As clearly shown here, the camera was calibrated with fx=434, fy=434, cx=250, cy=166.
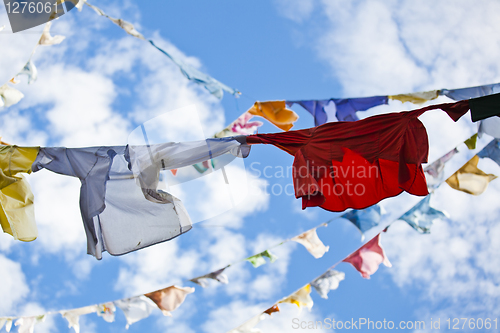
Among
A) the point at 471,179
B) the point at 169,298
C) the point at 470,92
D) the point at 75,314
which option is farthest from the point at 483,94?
the point at 75,314

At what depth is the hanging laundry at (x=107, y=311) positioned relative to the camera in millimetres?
6448

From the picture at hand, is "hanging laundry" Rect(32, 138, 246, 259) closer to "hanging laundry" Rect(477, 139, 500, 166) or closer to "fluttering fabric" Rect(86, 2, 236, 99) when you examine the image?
"fluttering fabric" Rect(86, 2, 236, 99)

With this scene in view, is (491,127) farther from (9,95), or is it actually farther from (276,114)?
(9,95)

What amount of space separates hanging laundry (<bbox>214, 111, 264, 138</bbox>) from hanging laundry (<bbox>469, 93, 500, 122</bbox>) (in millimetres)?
3706

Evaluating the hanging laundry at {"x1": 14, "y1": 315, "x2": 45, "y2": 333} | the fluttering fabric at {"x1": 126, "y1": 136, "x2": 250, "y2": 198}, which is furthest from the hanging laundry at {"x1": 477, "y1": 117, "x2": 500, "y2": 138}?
the hanging laundry at {"x1": 14, "y1": 315, "x2": 45, "y2": 333}

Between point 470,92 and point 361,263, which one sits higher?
point 470,92

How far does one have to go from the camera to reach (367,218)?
266 inches

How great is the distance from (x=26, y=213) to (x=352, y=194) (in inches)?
135

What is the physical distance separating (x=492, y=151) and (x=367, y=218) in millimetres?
1981

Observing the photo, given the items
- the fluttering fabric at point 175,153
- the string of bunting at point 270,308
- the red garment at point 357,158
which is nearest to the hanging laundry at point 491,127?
the string of bunting at point 270,308

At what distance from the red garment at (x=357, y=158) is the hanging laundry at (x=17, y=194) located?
2271mm

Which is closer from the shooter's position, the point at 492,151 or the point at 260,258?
the point at 492,151

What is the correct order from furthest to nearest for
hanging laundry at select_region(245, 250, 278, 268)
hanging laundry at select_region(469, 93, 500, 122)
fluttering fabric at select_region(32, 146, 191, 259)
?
hanging laundry at select_region(245, 250, 278, 268), fluttering fabric at select_region(32, 146, 191, 259), hanging laundry at select_region(469, 93, 500, 122)

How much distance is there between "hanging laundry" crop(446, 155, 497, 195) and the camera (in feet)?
20.2
